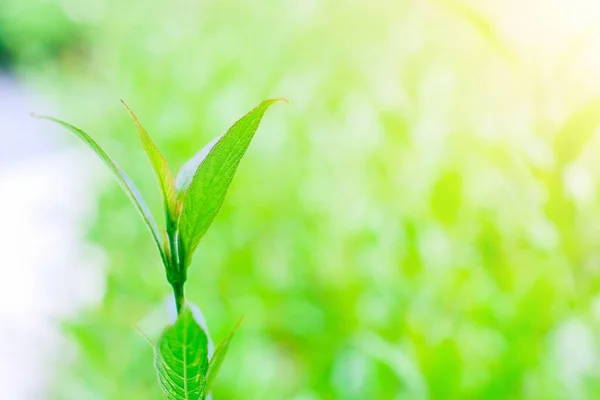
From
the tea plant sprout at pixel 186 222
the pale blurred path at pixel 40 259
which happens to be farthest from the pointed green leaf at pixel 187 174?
the pale blurred path at pixel 40 259

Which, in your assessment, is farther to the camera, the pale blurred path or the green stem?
the pale blurred path

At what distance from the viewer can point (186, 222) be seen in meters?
0.22

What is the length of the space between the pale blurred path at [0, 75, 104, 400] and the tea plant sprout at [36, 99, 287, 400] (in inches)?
23.4

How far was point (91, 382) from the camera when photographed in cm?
74

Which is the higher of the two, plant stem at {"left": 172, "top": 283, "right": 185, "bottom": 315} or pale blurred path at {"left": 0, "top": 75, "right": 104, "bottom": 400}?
pale blurred path at {"left": 0, "top": 75, "right": 104, "bottom": 400}

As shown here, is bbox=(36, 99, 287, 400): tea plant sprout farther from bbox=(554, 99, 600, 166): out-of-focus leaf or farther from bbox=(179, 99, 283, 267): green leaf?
bbox=(554, 99, 600, 166): out-of-focus leaf

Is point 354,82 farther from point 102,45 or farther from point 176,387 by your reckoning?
point 102,45

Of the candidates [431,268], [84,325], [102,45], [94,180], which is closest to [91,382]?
[84,325]

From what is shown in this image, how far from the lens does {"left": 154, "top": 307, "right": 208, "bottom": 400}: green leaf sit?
20cm

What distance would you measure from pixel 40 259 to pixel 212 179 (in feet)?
4.75

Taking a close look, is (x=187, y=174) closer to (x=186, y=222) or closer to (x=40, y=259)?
(x=186, y=222)

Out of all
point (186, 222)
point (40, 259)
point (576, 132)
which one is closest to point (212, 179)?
point (186, 222)

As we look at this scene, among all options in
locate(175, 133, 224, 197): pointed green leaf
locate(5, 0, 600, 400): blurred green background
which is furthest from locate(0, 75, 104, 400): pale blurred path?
locate(175, 133, 224, 197): pointed green leaf

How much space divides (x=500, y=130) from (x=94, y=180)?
103cm
